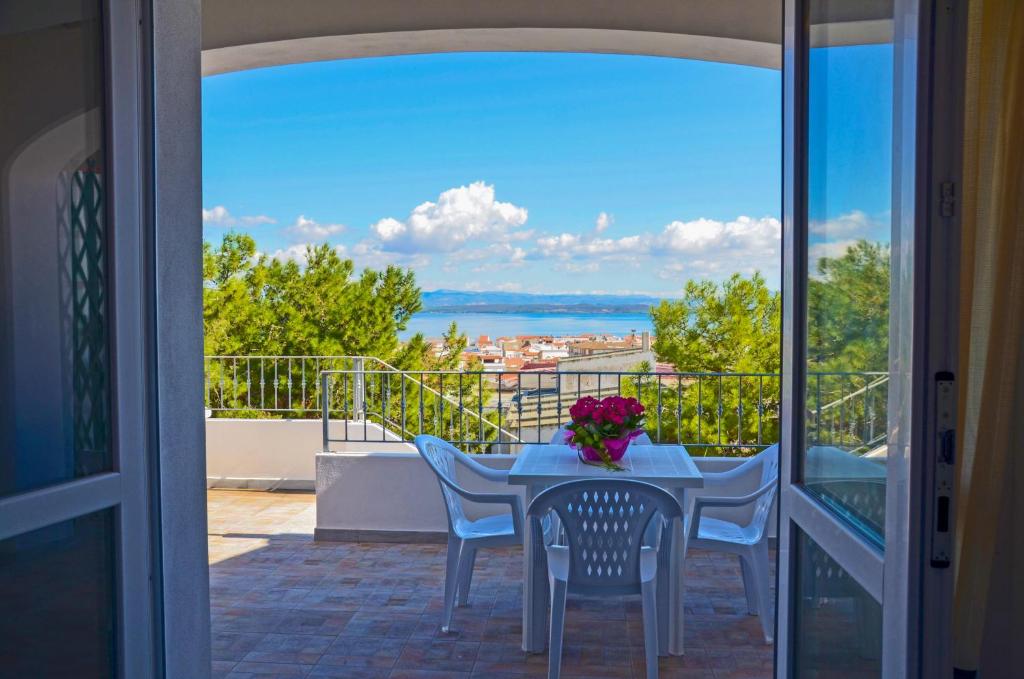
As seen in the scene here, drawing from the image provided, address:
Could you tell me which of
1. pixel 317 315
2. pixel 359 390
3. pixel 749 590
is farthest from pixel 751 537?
pixel 317 315

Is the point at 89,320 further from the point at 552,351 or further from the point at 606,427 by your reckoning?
the point at 552,351

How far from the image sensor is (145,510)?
1.96m

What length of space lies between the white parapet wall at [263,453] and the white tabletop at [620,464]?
9.49ft

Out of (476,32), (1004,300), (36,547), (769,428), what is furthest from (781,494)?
(769,428)

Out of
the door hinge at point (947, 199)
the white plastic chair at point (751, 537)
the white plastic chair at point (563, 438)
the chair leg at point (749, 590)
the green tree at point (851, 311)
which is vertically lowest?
the chair leg at point (749, 590)

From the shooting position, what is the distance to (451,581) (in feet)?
11.8

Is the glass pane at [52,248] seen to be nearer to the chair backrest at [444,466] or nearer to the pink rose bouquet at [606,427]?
the chair backrest at [444,466]

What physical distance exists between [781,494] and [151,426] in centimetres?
155

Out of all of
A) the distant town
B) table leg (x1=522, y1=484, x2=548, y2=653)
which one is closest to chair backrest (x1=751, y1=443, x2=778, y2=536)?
table leg (x1=522, y1=484, x2=548, y2=653)

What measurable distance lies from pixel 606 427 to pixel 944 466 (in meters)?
2.23

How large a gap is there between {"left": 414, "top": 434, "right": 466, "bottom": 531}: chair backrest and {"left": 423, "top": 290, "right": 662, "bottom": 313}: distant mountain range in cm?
1620

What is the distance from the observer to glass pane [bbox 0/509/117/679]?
5.27 ft

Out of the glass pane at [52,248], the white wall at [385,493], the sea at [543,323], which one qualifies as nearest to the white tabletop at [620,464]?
the white wall at [385,493]

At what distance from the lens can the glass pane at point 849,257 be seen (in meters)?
1.50
